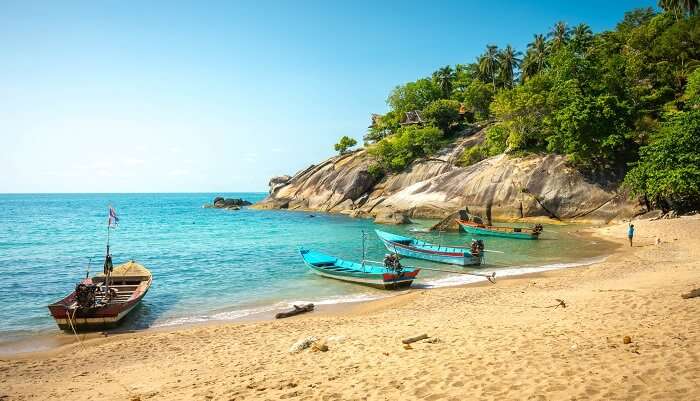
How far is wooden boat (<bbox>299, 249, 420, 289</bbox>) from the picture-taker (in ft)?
70.1

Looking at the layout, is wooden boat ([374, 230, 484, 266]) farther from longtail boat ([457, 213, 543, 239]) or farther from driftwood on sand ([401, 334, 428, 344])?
driftwood on sand ([401, 334, 428, 344])

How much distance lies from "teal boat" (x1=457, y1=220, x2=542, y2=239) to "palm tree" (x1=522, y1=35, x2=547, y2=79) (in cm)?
4378

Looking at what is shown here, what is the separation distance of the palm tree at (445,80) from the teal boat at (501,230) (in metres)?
53.8

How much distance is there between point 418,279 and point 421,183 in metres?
36.3

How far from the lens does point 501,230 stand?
3862cm

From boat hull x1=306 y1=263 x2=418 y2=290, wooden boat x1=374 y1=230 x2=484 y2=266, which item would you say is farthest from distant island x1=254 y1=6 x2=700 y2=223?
boat hull x1=306 y1=263 x2=418 y2=290

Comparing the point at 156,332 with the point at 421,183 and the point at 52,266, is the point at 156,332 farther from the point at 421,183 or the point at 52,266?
the point at 421,183

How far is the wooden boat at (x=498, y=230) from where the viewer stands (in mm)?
36094

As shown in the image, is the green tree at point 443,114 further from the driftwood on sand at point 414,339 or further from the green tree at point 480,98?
the driftwood on sand at point 414,339

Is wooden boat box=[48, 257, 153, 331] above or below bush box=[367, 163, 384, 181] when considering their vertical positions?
below

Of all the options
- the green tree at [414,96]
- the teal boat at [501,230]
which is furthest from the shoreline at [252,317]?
the green tree at [414,96]

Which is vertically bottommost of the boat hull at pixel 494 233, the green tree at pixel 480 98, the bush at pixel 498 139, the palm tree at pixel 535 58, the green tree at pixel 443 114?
the boat hull at pixel 494 233

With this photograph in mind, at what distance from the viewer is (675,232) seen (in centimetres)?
3009

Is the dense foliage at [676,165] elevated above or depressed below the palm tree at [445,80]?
below
